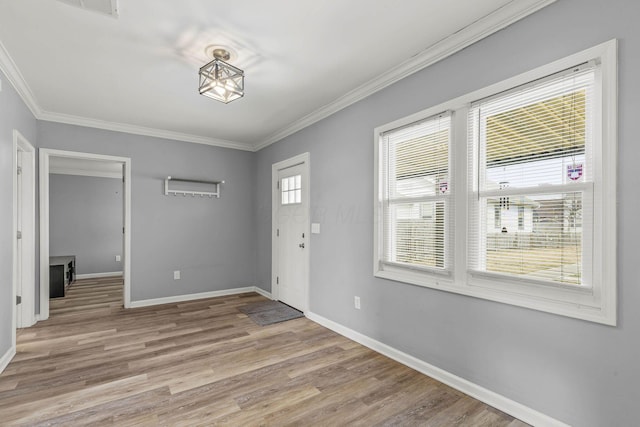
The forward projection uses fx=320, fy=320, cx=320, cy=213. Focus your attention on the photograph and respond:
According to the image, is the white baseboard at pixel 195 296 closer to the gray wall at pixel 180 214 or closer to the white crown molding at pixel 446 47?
the gray wall at pixel 180 214

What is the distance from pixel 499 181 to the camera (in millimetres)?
2129

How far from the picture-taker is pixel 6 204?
272cm

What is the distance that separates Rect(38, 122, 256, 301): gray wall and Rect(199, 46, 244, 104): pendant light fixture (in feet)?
8.44

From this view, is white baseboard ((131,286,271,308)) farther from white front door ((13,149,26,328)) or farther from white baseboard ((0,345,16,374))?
white baseboard ((0,345,16,374))

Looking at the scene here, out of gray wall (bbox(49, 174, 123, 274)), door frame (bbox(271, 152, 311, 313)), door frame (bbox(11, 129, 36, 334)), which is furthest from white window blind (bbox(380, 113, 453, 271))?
gray wall (bbox(49, 174, 123, 274))

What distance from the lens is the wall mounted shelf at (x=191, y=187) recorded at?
15.6ft

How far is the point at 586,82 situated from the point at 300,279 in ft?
11.3

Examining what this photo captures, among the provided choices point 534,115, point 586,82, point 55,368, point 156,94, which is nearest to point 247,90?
point 156,94

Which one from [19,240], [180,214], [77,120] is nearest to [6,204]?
[19,240]

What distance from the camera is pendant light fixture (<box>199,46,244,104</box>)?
2414 millimetres

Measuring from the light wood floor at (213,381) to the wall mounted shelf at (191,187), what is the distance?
193 centimetres

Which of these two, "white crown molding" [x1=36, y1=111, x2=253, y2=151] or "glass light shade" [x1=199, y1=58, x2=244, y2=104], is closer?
"glass light shade" [x1=199, y1=58, x2=244, y2=104]

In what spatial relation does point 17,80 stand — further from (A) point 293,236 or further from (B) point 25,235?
(A) point 293,236

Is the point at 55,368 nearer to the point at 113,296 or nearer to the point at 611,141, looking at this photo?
the point at 113,296
